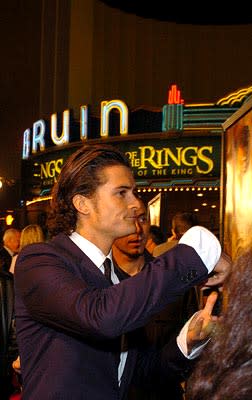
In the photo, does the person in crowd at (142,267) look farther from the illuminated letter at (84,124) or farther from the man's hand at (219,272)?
the illuminated letter at (84,124)

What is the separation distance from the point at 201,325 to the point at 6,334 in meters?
3.30

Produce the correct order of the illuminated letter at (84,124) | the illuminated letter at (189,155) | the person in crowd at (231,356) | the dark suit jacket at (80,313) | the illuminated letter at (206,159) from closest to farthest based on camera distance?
the person in crowd at (231,356)
the dark suit jacket at (80,313)
the illuminated letter at (206,159)
the illuminated letter at (189,155)
the illuminated letter at (84,124)

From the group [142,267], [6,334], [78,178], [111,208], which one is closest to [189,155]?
[6,334]

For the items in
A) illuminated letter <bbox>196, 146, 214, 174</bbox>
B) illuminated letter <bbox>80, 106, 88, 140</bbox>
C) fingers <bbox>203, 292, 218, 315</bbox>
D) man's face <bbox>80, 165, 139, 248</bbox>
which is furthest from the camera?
illuminated letter <bbox>80, 106, 88, 140</bbox>

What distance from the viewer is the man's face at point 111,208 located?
246 cm

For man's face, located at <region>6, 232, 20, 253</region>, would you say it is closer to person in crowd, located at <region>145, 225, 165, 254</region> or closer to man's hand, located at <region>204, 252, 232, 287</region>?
person in crowd, located at <region>145, 225, 165, 254</region>

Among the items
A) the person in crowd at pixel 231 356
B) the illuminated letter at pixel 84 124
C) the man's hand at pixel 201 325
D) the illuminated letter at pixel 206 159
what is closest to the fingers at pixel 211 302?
the man's hand at pixel 201 325

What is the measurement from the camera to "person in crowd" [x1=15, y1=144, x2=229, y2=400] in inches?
77.9

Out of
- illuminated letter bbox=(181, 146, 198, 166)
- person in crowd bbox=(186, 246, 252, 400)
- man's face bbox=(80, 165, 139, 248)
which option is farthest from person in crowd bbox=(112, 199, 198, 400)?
illuminated letter bbox=(181, 146, 198, 166)

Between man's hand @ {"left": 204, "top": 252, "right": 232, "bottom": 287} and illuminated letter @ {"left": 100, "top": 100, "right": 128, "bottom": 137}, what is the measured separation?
61.5 feet

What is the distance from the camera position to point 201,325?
2297 millimetres

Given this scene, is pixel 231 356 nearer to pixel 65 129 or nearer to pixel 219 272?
pixel 219 272

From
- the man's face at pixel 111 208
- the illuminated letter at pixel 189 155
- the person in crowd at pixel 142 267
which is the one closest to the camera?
the man's face at pixel 111 208

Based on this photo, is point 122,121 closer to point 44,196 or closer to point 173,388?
point 44,196
